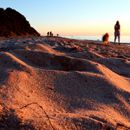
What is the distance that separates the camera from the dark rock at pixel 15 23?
26941 millimetres

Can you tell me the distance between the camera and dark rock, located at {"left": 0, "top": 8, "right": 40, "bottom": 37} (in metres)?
26.9

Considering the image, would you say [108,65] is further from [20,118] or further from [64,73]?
[20,118]

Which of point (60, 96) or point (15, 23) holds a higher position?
point (15, 23)

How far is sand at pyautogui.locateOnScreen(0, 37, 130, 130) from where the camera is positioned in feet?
11.7

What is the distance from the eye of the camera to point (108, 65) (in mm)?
6777

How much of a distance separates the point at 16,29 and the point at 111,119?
23977 millimetres

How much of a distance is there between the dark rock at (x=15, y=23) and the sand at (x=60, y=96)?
2016 centimetres

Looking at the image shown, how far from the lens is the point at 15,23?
94.7 ft

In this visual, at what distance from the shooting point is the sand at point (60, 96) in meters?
3.57

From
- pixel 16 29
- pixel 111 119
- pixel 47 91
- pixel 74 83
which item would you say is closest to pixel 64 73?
pixel 74 83

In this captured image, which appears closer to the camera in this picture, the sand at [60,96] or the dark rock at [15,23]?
the sand at [60,96]

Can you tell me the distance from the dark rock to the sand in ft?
66.1

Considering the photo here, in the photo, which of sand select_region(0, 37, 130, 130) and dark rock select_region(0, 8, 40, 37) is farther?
dark rock select_region(0, 8, 40, 37)

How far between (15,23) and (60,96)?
24.8m
